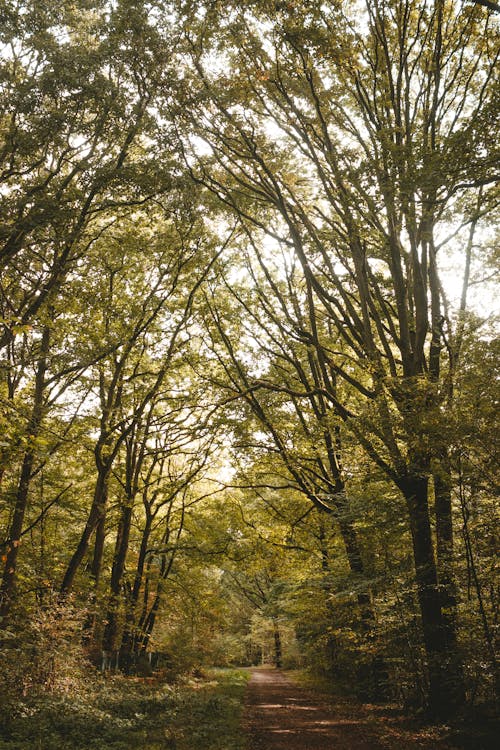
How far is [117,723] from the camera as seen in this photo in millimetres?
8602

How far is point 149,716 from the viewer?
988cm

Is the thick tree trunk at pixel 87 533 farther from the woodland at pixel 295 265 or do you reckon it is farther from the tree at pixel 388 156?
the tree at pixel 388 156

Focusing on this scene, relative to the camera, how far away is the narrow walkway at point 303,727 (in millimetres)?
8242

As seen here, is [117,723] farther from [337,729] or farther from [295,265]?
[295,265]

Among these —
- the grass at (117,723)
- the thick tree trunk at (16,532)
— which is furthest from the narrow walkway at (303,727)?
the thick tree trunk at (16,532)

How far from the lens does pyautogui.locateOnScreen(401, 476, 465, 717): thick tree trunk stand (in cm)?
841

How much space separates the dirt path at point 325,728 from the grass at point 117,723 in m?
0.59

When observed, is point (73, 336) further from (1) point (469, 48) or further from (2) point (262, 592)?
(2) point (262, 592)

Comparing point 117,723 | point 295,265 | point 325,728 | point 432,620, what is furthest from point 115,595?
point 295,265

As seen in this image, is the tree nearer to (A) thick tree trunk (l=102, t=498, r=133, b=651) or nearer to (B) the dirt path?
(B) the dirt path

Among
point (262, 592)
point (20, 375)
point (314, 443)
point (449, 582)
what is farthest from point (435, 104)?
point (262, 592)

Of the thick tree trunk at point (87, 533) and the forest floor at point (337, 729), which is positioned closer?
the forest floor at point (337, 729)

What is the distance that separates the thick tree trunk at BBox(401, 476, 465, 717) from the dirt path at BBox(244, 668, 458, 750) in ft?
2.83

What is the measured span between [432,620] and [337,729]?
305cm
